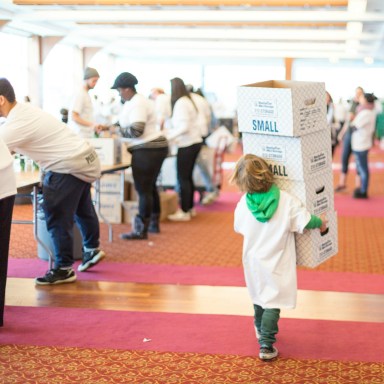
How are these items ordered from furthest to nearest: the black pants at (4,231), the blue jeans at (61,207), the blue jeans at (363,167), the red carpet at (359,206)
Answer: the blue jeans at (363,167)
the red carpet at (359,206)
the blue jeans at (61,207)
the black pants at (4,231)

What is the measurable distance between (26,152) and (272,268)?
2.02m

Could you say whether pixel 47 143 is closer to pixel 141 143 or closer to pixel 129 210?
pixel 141 143

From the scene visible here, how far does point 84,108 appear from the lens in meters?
8.15

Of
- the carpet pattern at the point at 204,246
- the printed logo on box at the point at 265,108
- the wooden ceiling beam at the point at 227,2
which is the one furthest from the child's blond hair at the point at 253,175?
the wooden ceiling beam at the point at 227,2

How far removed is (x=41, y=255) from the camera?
6.32m

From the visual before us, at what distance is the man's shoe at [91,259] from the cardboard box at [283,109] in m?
2.26

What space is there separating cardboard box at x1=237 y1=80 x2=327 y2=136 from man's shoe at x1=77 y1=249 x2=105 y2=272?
2.26 meters

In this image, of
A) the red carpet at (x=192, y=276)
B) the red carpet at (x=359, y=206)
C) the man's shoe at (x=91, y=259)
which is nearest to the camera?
the red carpet at (x=192, y=276)

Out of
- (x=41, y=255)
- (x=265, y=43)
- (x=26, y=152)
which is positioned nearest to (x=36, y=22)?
(x=265, y=43)

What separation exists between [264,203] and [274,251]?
0.25 meters

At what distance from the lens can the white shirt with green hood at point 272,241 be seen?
3854 mm

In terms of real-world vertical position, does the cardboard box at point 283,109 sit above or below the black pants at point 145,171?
above

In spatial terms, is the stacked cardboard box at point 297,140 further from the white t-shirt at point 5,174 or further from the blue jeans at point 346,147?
the blue jeans at point 346,147

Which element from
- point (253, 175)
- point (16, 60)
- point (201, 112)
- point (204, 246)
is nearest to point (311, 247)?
point (253, 175)
